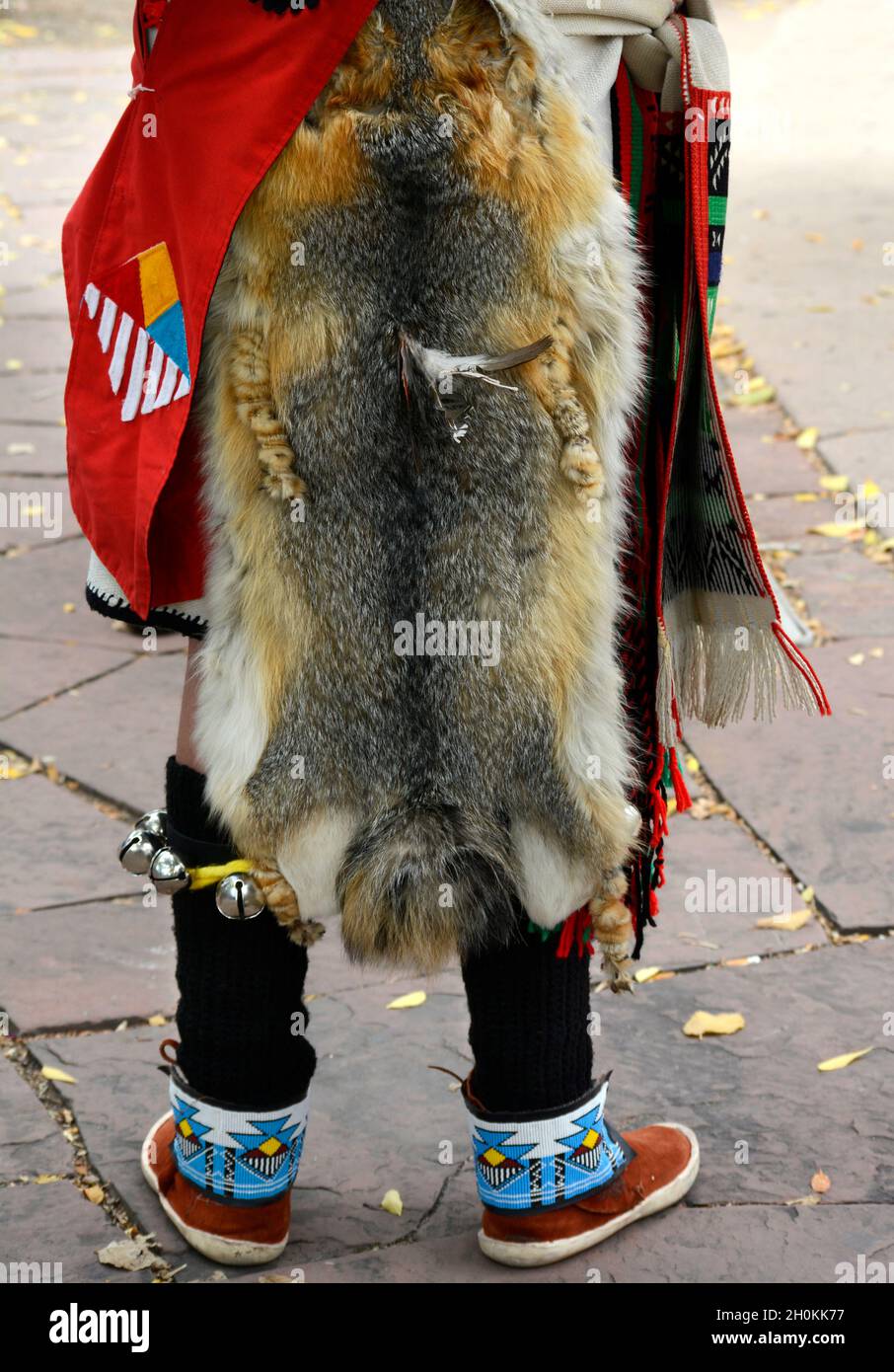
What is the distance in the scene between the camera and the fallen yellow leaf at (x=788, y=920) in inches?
96.8

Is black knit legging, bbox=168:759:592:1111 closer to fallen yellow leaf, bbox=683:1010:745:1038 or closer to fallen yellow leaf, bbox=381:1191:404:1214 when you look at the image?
fallen yellow leaf, bbox=381:1191:404:1214

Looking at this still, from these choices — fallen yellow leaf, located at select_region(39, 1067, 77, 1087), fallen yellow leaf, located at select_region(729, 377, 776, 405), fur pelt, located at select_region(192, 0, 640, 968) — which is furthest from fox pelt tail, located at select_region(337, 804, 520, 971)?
fallen yellow leaf, located at select_region(729, 377, 776, 405)

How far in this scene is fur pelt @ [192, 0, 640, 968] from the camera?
127cm

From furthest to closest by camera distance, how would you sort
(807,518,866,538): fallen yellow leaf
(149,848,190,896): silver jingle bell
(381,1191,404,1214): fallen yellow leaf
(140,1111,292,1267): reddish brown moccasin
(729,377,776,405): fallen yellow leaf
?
(729,377,776,405): fallen yellow leaf, (807,518,866,538): fallen yellow leaf, (381,1191,404,1214): fallen yellow leaf, (140,1111,292,1267): reddish brown moccasin, (149,848,190,896): silver jingle bell

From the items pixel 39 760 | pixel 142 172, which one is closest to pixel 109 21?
pixel 39 760

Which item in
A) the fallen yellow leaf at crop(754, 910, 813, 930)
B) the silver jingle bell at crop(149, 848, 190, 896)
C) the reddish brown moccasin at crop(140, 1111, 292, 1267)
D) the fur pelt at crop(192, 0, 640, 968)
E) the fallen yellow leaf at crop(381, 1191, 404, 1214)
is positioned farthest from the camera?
the fallen yellow leaf at crop(754, 910, 813, 930)

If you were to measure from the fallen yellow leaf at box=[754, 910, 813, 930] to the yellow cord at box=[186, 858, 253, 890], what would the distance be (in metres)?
1.17

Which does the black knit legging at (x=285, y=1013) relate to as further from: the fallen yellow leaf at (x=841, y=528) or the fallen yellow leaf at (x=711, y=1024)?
the fallen yellow leaf at (x=841, y=528)

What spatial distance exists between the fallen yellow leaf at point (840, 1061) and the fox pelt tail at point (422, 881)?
87cm

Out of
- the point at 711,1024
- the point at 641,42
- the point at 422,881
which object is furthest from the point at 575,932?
the point at 641,42

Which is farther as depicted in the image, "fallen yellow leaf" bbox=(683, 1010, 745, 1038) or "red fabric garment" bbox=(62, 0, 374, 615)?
"fallen yellow leaf" bbox=(683, 1010, 745, 1038)

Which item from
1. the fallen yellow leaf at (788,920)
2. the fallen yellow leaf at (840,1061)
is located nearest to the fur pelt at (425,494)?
the fallen yellow leaf at (840,1061)
